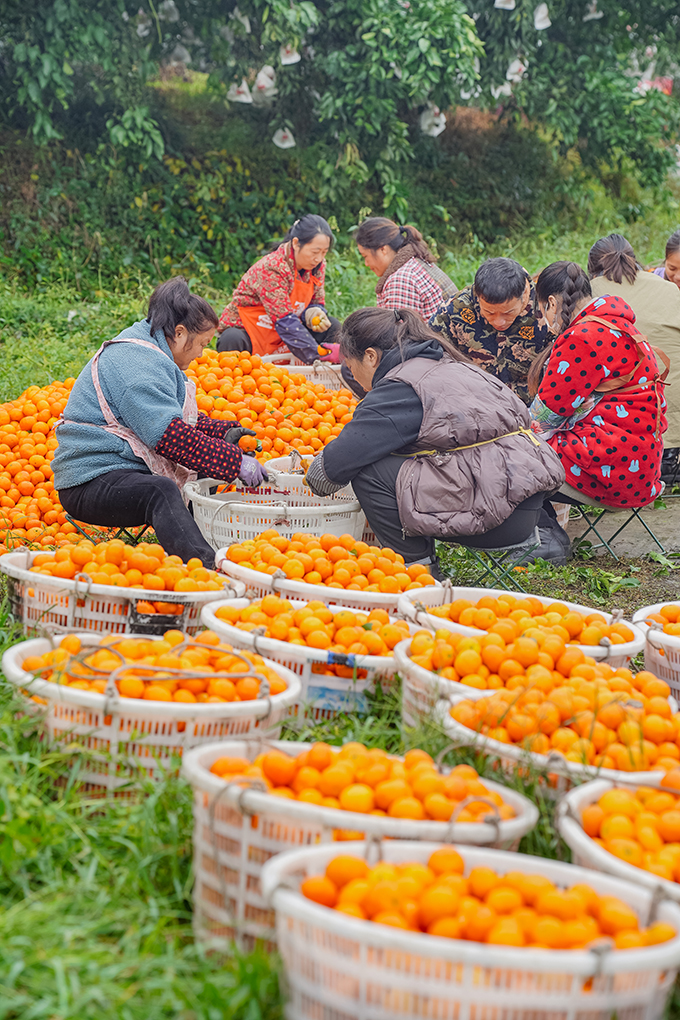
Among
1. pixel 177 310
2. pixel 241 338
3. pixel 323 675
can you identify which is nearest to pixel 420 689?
pixel 323 675

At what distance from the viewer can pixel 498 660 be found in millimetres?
2764

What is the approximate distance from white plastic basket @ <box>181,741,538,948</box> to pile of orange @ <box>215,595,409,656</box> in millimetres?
988

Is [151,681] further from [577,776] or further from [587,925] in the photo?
[587,925]

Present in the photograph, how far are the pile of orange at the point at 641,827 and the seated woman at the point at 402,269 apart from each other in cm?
464

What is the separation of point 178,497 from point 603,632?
2.02m

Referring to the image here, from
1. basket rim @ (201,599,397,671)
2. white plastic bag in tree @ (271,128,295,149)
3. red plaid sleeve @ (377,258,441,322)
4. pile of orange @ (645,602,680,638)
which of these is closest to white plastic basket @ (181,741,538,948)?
basket rim @ (201,599,397,671)

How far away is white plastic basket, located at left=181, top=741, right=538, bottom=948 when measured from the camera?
6.41ft

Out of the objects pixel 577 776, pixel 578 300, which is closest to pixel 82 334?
pixel 578 300

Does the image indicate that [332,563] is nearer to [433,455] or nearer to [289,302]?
[433,455]

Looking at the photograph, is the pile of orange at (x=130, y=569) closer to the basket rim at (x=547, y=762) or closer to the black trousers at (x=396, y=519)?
the black trousers at (x=396, y=519)

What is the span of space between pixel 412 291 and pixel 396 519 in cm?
244

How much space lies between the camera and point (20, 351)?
9391 millimetres

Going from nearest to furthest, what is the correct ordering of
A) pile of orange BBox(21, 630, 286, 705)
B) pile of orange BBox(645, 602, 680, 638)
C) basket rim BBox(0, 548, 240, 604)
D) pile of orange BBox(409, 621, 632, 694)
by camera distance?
pile of orange BBox(21, 630, 286, 705), pile of orange BBox(409, 621, 632, 694), basket rim BBox(0, 548, 240, 604), pile of orange BBox(645, 602, 680, 638)

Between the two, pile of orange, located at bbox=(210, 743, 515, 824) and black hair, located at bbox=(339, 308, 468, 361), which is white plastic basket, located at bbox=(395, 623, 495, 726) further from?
black hair, located at bbox=(339, 308, 468, 361)
